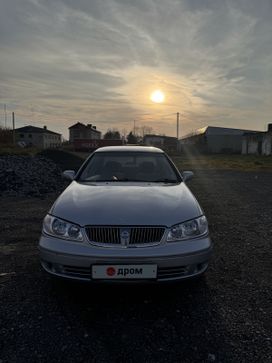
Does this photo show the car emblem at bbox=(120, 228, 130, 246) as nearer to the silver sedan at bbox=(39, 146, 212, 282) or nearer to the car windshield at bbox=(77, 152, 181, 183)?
the silver sedan at bbox=(39, 146, 212, 282)

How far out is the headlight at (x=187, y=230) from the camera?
9.23ft

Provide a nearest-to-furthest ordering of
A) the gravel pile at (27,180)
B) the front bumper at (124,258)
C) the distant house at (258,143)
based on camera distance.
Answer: the front bumper at (124,258)
the gravel pile at (27,180)
the distant house at (258,143)

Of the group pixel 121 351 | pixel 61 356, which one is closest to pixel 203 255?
pixel 121 351

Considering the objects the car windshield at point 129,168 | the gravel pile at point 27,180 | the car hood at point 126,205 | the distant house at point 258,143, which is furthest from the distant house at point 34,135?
the car hood at point 126,205

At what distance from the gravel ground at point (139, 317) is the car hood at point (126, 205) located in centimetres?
67

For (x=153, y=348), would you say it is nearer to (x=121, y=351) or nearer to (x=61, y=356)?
(x=121, y=351)

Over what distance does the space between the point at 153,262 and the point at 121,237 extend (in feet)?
1.20

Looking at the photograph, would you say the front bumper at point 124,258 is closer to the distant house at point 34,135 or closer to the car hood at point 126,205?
the car hood at point 126,205

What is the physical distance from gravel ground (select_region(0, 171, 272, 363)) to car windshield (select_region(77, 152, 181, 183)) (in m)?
1.35

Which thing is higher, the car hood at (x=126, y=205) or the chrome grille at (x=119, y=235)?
the car hood at (x=126, y=205)

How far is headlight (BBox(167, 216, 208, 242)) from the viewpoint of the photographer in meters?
2.81

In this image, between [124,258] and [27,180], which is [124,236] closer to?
[124,258]

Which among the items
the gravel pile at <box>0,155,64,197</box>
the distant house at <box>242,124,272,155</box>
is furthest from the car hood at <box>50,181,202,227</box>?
the distant house at <box>242,124,272,155</box>

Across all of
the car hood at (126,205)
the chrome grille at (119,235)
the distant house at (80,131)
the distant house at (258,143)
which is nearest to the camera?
the chrome grille at (119,235)
